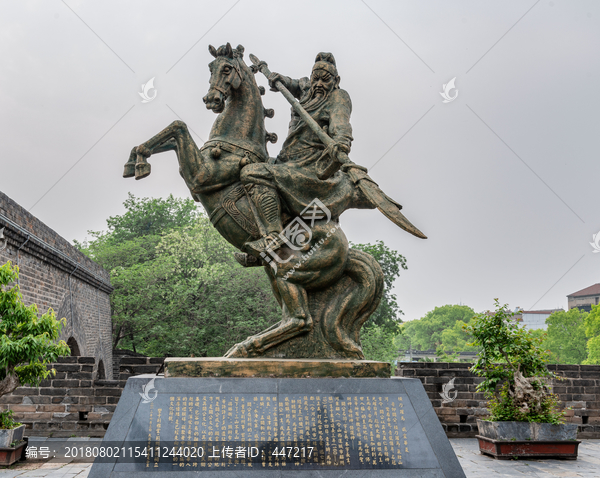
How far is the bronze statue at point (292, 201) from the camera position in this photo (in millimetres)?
3648

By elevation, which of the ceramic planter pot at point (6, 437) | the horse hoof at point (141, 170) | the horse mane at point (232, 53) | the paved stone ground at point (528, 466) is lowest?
the paved stone ground at point (528, 466)

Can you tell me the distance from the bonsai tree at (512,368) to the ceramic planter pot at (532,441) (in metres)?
0.10

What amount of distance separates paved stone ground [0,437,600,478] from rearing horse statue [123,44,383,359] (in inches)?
77.2

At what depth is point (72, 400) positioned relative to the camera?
677 cm

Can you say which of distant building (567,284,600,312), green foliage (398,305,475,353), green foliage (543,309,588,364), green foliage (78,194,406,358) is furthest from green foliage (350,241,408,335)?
green foliage (398,305,475,353)

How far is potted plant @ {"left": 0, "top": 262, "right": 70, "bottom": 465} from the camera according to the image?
4715mm

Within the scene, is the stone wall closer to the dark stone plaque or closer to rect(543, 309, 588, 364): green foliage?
the dark stone plaque

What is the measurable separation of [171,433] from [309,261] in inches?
59.9

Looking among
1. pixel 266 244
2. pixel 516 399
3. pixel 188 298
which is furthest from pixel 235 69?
pixel 188 298

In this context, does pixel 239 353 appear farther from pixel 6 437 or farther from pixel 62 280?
pixel 62 280

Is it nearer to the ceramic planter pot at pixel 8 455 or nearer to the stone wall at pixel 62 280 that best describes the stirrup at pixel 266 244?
the ceramic planter pot at pixel 8 455

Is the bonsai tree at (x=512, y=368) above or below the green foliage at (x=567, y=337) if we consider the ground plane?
below

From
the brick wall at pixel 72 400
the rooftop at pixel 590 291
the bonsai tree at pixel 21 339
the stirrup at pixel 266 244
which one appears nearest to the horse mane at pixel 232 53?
the stirrup at pixel 266 244

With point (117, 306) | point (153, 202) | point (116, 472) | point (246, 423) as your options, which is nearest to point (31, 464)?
point (116, 472)
